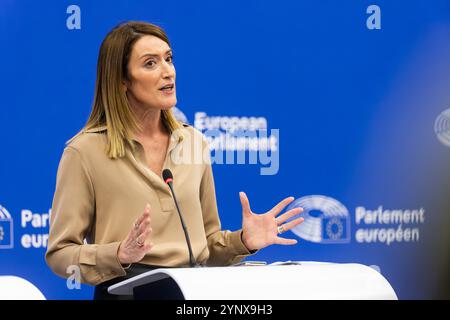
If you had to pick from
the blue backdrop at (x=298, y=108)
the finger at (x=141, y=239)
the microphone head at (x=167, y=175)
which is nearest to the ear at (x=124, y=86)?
the microphone head at (x=167, y=175)

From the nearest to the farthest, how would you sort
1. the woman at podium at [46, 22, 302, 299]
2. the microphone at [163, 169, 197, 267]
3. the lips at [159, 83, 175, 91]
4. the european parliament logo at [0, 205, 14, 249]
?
the microphone at [163, 169, 197, 267], the woman at podium at [46, 22, 302, 299], the lips at [159, 83, 175, 91], the european parliament logo at [0, 205, 14, 249]

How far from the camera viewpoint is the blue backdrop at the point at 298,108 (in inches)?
152

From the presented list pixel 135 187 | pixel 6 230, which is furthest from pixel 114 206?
pixel 6 230

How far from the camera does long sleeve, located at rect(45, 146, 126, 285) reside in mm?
2492

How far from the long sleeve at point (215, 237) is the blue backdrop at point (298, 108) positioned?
122cm

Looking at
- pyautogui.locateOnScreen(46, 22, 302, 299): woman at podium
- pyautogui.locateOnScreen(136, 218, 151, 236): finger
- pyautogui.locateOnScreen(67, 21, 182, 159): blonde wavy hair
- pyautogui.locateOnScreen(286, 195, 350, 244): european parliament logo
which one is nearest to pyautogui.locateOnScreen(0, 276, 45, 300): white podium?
pyautogui.locateOnScreen(136, 218, 151, 236): finger

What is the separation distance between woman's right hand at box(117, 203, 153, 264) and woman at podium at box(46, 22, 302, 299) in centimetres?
1

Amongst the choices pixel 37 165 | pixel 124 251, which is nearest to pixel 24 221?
pixel 37 165

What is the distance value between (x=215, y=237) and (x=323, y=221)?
1.57 meters

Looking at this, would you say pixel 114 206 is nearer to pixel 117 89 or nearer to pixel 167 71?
pixel 117 89

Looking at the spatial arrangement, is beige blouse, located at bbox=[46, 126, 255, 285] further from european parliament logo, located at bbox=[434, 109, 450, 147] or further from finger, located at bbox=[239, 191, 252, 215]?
european parliament logo, located at bbox=[434, 109, 450, 147]

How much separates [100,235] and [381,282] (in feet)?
3.46

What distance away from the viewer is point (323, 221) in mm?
4320

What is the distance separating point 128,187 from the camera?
2.64 metres
